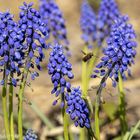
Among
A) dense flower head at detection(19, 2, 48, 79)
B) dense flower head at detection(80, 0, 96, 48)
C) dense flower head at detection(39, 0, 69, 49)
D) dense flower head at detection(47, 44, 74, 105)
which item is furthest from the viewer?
dense flower head at detection(80, 0, 96, 48)

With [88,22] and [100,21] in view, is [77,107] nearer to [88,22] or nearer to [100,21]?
[100,21]

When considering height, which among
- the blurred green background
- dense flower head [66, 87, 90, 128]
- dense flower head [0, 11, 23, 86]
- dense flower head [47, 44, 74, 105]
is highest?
the blurred green background

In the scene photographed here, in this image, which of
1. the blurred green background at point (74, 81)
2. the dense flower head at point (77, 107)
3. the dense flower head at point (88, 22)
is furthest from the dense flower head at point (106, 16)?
A: the dense flower head at point (77, 107)

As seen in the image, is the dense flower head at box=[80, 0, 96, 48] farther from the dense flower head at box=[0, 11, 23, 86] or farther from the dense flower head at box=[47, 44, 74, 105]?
the dense flower head at box=[47, 44, 74, 105]

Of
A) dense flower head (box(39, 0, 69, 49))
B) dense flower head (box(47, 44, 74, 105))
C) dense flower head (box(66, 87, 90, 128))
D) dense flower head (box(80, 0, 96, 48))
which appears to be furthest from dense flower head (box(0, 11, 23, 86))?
dense flower head (box(80, 0, 96, 48))

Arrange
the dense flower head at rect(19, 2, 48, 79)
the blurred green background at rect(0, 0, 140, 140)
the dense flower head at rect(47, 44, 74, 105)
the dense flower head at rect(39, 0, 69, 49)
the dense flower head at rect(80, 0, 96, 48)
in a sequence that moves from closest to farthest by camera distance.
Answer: the dense flower head at rect(47, 44, 74, 105) → the dense flower head at rect(19, 2, 48, 79) → the dense flower head at rect(39, 0, 69, 49) → the dense flower head at rect(80, 0, 96, 48) → the blurred green background at rect(0, 0, 140, 140)

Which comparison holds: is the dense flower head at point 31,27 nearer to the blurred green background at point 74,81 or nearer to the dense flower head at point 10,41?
the dense flower head at point 10,41
